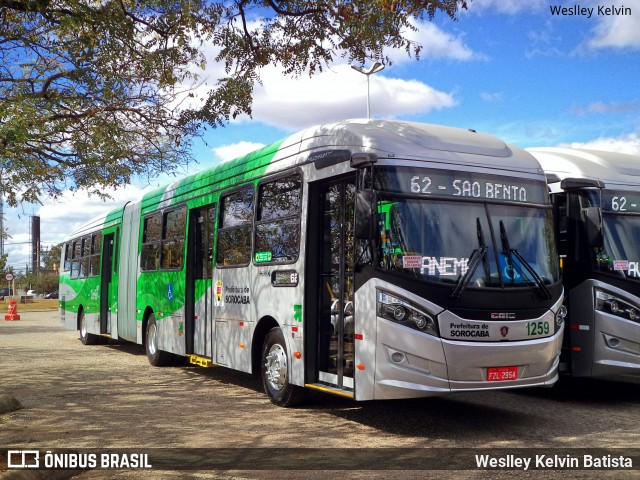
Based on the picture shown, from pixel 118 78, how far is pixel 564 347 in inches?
283

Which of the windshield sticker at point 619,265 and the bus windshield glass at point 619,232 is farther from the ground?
the bus windshield glass at point 619,232

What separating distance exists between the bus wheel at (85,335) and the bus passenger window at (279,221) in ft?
37.5

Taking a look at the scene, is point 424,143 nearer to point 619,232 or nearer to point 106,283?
point 619,232

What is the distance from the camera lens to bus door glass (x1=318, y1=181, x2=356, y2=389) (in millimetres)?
8281

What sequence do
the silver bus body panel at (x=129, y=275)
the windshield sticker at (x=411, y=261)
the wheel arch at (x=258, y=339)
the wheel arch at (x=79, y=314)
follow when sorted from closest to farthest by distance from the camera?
the windshield sticker at (x=411, y=261), the wheel arch at (x=258, y=339), the silver bus body panel at (x=129, y=275), the wheel arch at (x=79, y=314)

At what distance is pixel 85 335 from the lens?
802 inches

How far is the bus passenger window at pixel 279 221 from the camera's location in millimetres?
9281

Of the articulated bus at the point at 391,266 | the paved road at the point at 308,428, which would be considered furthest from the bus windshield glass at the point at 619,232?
the paved road at the point at 308,428

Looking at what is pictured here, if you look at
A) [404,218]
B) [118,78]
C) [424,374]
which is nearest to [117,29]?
[118,78]

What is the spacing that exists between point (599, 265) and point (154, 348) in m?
8.65

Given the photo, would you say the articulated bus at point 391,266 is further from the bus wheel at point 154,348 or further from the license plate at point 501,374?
the bus wheel at point 154,348

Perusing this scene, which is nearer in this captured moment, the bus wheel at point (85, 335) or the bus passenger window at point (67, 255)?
the bus wheel at point (85, 335)

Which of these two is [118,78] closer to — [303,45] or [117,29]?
[117,29]

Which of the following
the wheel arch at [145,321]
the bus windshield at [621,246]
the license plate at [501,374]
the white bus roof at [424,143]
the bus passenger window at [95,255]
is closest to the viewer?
the license plate at [501,374]
